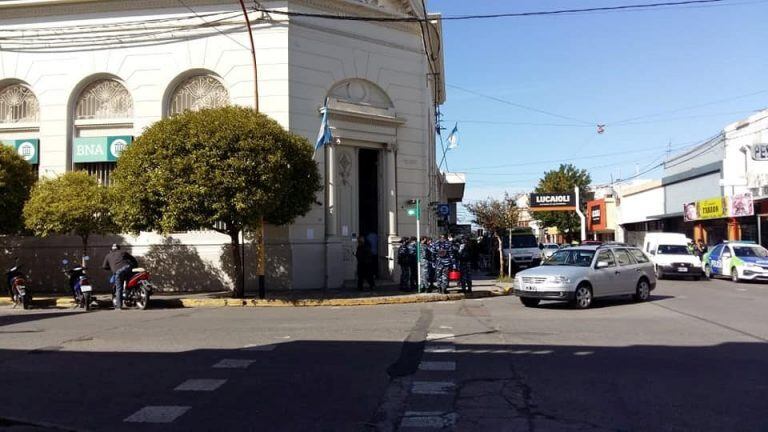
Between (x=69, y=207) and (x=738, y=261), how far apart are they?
24021mm

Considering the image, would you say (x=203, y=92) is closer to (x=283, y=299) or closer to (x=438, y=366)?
(x=283, y=299)

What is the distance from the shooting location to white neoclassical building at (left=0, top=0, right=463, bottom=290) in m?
20.9

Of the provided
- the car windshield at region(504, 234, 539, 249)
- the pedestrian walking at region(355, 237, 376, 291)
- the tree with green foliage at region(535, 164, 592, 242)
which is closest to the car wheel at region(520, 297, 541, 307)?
the pedestrian walking at region(355, 237, 376, 291)

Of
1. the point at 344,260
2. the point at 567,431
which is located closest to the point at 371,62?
the point at 344,260

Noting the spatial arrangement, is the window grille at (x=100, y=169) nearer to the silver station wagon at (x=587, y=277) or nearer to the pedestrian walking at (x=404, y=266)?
the pedestrian walking at (x=404, y=266)

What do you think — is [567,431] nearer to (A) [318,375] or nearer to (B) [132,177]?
(A) [318,375]

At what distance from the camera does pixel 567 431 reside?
5.74 m

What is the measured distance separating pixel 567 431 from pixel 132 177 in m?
13.8

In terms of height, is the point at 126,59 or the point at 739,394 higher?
the point at 126,59

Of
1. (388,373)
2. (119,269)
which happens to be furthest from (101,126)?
(388,373)

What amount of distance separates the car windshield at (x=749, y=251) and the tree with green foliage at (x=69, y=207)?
76.7ft

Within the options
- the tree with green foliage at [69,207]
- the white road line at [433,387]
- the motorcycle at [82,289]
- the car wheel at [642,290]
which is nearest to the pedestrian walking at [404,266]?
the car wheel at [642,290]

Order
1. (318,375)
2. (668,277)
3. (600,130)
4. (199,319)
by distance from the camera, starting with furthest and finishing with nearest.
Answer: (600,130) → (668,277) → (199,319) → (318,375)

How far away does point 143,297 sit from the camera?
1673 cm
